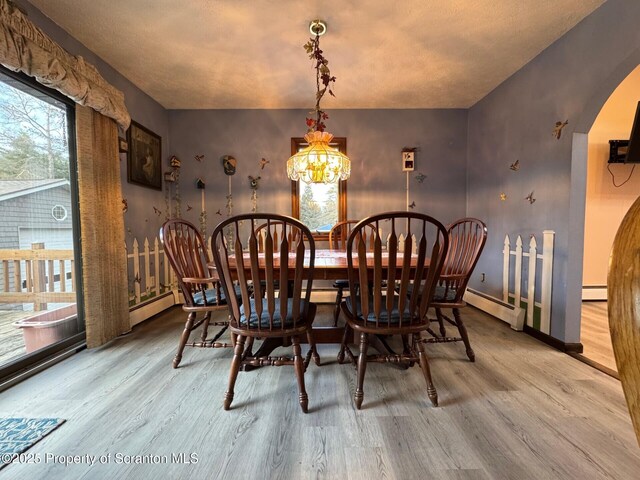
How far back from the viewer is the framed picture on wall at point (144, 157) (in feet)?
8.96

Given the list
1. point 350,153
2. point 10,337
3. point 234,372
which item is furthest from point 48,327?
point 350,153

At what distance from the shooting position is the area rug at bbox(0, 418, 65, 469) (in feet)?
3.89

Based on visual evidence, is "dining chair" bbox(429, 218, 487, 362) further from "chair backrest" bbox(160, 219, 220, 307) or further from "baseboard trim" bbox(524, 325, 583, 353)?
"chair backrest" bbox(160, 219, 220, 307)

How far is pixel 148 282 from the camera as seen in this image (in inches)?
117

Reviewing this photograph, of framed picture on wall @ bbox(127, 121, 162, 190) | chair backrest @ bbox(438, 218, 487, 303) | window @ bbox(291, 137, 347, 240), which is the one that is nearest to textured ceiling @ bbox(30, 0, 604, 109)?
framed picture on wall @ bbox(127, 121, 162, 190)

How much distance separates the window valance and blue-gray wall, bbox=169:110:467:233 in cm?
120

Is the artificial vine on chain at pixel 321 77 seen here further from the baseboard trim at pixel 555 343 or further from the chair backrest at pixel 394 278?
the baseboard trim at pixel 555 343

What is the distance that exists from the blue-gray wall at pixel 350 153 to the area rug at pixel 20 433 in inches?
92.0

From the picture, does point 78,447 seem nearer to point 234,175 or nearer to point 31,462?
point 31,462

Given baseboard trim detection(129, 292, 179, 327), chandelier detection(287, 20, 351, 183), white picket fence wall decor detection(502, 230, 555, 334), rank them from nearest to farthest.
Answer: chandelier detection(287, 20, 351, 183) → white picket fence wall decor detection(502, 230, 555, 334) → baseboard trim detection(129, 292, 179, 327)

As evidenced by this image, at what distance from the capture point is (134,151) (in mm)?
2764

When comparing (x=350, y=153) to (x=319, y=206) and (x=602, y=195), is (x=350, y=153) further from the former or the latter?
(x=602, y=195)

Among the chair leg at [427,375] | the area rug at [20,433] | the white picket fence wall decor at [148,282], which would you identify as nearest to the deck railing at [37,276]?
the white picket fence wall decor at [148,282]

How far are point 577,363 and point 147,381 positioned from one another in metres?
2.79
